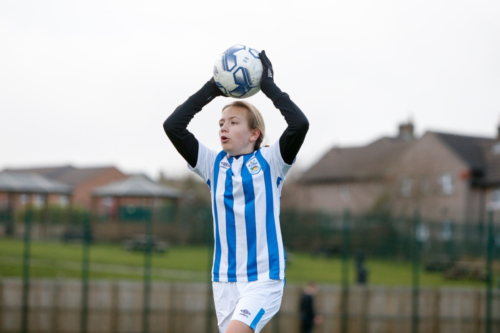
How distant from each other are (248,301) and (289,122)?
3.87ft

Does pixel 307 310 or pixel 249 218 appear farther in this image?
pixel 307 310

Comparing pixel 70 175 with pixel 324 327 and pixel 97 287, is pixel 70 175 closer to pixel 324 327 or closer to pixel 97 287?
pixel 97 287

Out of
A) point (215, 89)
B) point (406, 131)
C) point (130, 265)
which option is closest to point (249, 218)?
point (215, 89)

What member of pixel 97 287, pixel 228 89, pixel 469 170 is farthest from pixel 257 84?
pixel 469 170

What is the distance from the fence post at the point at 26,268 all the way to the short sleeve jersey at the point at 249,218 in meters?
8.86

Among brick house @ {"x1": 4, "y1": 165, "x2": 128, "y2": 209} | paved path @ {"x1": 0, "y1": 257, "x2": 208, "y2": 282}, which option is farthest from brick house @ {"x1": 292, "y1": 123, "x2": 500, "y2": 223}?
brick house @ {"x1": 4, "y1": 165, "x2": 128, "y2": 209}

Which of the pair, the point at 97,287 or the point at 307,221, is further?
the point at 307,221

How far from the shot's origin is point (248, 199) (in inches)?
145

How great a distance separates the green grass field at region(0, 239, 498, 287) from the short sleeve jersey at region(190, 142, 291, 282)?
8.75 m

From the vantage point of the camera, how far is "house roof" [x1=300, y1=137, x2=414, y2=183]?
42344 mm

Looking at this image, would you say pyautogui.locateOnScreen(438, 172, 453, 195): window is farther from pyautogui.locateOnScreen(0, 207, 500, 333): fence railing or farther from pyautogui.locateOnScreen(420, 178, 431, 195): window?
pyautogui.locateOnScreen(0, 207, 500, 333): fence railing

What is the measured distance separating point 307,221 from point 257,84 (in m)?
15.8

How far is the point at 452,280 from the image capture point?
48.6 feet

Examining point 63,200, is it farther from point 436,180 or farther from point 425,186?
point 436,180
